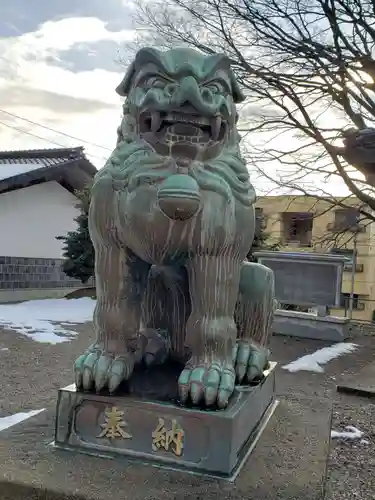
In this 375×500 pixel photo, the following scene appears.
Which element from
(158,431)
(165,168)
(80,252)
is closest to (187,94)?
(165,168)

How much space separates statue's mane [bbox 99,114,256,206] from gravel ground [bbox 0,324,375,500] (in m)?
0.94

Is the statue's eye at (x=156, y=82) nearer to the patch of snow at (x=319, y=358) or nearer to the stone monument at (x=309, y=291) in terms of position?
the patch of snow at (x=319, y=358)

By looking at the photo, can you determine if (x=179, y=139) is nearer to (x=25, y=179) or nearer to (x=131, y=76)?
(x=131, y=76)

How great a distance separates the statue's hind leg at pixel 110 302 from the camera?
128 cm

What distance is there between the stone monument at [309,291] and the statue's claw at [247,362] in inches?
216

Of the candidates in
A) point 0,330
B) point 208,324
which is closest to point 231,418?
point 208,324

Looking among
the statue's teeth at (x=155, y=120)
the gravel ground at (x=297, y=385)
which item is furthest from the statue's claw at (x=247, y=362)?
the statue's teeth at (x=155, y=120)

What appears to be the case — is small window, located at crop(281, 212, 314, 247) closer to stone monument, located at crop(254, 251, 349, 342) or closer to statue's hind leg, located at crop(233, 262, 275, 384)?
stone monument, located at crop(254, 251, 349, 342)

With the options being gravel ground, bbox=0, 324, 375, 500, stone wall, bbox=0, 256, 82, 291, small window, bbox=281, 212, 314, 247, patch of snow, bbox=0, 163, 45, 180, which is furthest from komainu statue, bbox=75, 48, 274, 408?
small window, bbox=281, 212, 314, 247

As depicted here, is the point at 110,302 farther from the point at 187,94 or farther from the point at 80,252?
the point at 80,252

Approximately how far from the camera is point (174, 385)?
4.46ft

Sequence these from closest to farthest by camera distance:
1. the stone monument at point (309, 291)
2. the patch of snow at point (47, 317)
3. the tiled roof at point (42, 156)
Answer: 1. the patch of snow at point (47, 317)
2. the stone monument at point (309, 291)
3. the tiled roof at point (42, 156)

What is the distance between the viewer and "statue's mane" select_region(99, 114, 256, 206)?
123 cm

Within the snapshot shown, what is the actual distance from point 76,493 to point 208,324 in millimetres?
505
